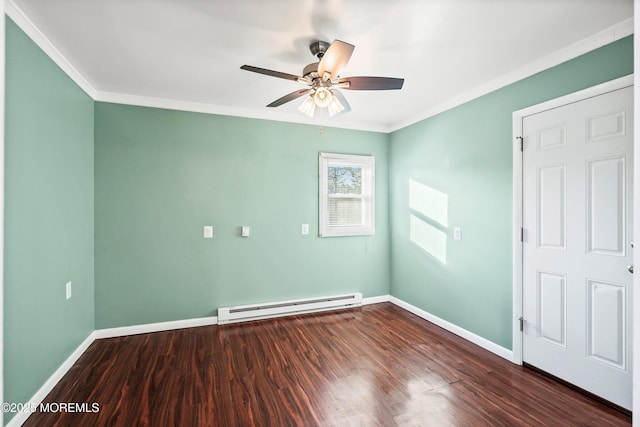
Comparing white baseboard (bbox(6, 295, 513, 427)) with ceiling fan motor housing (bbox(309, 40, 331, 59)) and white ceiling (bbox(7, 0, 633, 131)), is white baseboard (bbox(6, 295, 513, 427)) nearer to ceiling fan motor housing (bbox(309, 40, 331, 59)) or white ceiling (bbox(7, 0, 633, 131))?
white ceiling (bbox(7, 0, 633, 131))

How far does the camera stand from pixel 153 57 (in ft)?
8.00

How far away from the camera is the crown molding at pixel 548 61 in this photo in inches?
79.1

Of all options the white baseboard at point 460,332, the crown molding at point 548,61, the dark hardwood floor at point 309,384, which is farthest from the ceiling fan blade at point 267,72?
the white baseboard at point 460,332

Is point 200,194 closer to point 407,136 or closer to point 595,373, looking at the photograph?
point 407,136

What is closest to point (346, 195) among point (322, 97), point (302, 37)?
point (322, 97)

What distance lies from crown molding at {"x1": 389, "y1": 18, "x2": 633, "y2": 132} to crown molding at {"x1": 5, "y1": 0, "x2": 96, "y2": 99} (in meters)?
3.55

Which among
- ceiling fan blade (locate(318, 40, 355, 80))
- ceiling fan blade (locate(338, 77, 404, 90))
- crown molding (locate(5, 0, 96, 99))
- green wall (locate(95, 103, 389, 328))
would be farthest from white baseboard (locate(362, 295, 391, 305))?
crown molding (locate(5, 0, 96, 99))

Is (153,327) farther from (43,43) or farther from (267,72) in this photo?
(267,72)

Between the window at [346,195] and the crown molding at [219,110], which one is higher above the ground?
the crown molding at [219,110]

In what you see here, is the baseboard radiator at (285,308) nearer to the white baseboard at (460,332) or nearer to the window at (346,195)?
the white baseboard at (460,332)

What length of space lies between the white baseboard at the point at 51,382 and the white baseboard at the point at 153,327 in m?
0.15

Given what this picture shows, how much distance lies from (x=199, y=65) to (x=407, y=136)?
2642 millimetres

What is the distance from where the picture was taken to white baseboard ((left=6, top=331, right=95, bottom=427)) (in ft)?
6.12

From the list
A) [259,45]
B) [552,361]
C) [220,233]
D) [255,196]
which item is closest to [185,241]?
[220,233]
